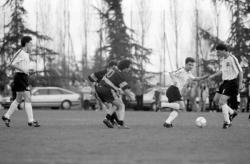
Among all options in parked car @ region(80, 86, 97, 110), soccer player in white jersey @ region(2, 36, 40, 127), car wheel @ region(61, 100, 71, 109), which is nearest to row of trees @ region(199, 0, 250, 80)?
parked car @ region(80, 86, 97, 110)

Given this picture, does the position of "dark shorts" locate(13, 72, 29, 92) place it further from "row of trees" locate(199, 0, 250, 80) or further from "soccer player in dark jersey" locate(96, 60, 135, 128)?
"row of trees" locate(199, 0, 250, 80)

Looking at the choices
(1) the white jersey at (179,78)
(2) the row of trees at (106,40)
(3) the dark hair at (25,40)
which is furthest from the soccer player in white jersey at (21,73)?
(2) the row of trees at (106,40)

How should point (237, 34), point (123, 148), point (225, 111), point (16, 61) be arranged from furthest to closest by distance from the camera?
point (237, 34), point (225, 111), point (16, 61), point (123, 148)

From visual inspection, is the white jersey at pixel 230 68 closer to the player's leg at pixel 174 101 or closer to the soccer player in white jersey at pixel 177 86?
the soccer player in white jersey at pixel 177 86

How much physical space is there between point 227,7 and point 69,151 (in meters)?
32.2

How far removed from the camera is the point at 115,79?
553 inches

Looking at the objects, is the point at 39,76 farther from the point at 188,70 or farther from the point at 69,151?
the point at 69,151

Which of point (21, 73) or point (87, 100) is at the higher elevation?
point (21, 73)

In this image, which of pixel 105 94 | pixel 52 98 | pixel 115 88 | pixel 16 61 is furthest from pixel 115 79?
pixel 52 98

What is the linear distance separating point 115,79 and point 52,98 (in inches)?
1042

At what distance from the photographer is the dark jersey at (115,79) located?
1392 centimetres

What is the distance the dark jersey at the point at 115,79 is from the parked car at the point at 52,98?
26040 millimetres

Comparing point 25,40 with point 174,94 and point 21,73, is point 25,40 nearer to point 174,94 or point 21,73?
point 21,73

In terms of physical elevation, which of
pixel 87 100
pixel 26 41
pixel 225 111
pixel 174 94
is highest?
pixel 26 41
